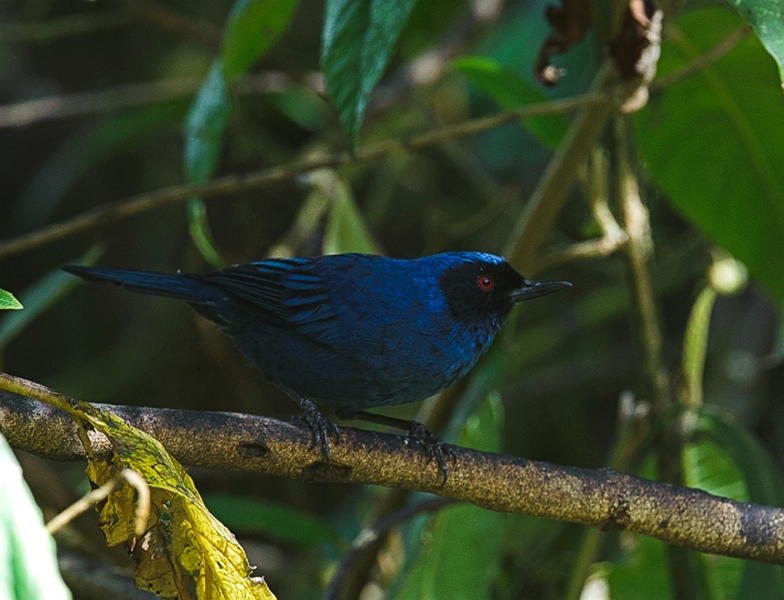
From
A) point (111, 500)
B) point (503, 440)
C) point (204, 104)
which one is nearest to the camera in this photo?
point (111, 500)

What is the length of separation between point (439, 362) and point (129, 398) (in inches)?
113

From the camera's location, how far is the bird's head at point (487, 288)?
2908 mm

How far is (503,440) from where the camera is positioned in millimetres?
4789

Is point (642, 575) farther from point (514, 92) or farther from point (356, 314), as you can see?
point (514, 92)

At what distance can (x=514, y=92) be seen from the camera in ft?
10.1

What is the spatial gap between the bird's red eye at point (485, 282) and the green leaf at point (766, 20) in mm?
1335

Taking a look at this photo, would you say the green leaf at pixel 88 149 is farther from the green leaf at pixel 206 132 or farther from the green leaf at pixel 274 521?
the green leaf at pixel 274 521

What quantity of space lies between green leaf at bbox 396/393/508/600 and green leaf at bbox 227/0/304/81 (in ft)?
4.43

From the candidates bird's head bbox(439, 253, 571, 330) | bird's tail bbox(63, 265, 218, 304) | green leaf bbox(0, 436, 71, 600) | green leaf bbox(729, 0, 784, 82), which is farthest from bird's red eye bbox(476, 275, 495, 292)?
green leaf bbox(0, 436, 71, 600)

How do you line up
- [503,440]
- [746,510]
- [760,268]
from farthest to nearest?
[503,440]
[760,268]
[746,510]

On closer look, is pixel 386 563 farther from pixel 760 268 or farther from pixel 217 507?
pixel 760 268

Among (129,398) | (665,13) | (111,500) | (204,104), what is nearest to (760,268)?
(665,13)

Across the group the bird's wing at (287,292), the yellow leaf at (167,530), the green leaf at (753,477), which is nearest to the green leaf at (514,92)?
the bird's wing at (287,292)

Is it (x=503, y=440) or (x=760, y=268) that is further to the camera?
(x=503, y=440)
